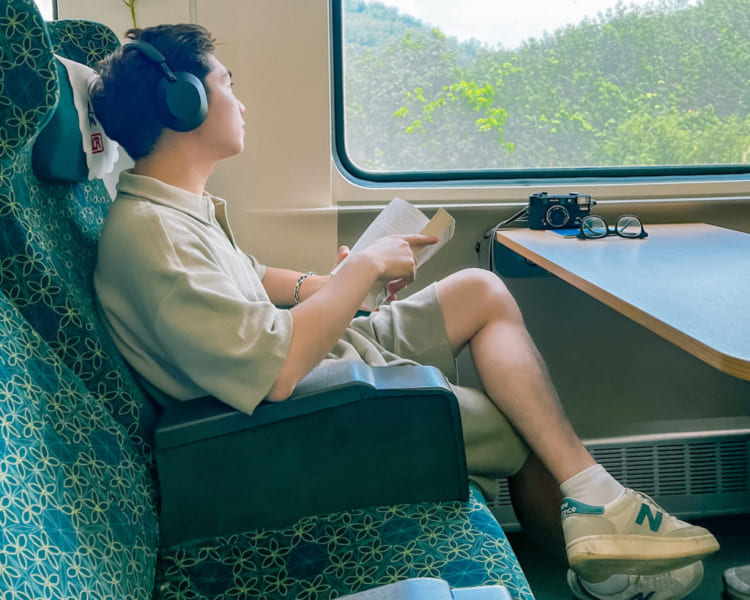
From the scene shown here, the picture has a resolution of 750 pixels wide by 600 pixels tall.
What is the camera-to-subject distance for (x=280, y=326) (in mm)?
1103

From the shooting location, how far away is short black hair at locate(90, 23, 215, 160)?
1.21 meters

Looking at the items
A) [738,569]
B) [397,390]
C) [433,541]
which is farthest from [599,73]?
[433,541]

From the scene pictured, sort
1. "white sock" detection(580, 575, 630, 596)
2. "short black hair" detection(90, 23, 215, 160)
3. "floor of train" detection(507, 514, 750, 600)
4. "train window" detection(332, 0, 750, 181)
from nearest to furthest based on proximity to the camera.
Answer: "short black hair" detection(90, 23, 215, 160) < "white sock" detection(580, 575, 630, 596) < "floor of train" detection(507, 514, 750, 600) < "train window" detection(332, 0, 750, 181)

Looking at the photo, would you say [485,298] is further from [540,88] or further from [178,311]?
[540,88]

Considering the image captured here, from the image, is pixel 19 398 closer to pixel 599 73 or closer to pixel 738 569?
pixel 738 569

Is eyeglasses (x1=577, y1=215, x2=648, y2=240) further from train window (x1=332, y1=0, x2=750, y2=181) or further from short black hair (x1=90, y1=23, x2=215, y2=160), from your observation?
short black hair (x1=90, y1=23, x2=215, y2=160)

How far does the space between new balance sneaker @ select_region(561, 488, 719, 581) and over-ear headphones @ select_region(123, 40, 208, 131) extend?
3.09ft

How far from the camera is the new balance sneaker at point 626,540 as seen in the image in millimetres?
1239

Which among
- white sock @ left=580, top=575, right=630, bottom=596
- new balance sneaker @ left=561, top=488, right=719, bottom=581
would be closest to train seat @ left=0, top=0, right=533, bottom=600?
new balance sneaker @ left=561, top=488, right=719, bottom=581

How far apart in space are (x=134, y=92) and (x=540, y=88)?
4.46ft

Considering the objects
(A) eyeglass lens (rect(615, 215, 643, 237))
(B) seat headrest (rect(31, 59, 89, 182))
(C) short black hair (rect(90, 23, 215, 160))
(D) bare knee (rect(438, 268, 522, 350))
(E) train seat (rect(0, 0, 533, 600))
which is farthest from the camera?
(A) eyeglass lens (rect(615, 215, 643, 237))

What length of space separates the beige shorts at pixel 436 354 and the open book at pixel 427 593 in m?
0.71

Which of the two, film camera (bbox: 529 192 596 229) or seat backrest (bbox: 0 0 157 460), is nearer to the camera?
seat backrest (bbox: 0 0 157 460)

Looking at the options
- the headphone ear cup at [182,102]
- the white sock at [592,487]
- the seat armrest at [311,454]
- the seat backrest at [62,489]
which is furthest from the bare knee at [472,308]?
the seat backrest at [62,489]
